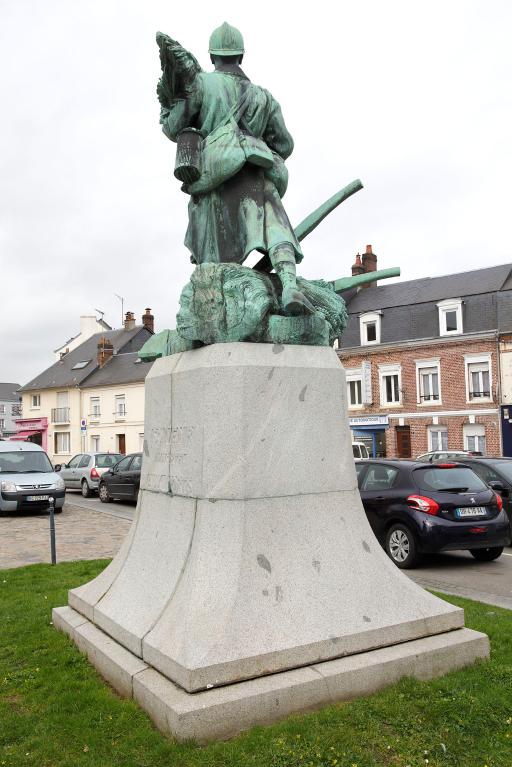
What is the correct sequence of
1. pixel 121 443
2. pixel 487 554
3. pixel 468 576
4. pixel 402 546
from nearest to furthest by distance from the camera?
pixel 468 576, pixel 402 546, pixel 487 554, pixel 121 443

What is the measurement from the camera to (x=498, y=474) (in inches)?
389

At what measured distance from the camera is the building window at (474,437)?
29125mm

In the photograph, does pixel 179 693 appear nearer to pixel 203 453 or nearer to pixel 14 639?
pixel 203 453

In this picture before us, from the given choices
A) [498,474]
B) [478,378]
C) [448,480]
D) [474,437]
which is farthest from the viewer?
[474,437]

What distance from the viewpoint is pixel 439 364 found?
30.6m

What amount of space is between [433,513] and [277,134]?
4.90 metres

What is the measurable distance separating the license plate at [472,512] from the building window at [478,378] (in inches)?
864

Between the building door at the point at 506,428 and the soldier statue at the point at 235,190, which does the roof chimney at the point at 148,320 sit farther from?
the soldier statue at the point at 235,190

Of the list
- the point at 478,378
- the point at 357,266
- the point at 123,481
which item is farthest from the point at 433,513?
the point at 357,266

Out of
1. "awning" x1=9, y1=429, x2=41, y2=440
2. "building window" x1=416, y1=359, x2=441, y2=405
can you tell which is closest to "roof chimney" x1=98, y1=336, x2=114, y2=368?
"awning" x1=9, y1=429, x2=41, y2=440

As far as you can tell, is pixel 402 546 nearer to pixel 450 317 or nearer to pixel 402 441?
pixel 450 317

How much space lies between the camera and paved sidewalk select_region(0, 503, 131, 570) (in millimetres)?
9109

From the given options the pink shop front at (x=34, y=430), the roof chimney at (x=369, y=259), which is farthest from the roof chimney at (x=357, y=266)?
the pink shop front at (x=34, y=430)

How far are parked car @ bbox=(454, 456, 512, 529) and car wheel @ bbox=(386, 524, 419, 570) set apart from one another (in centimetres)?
227
